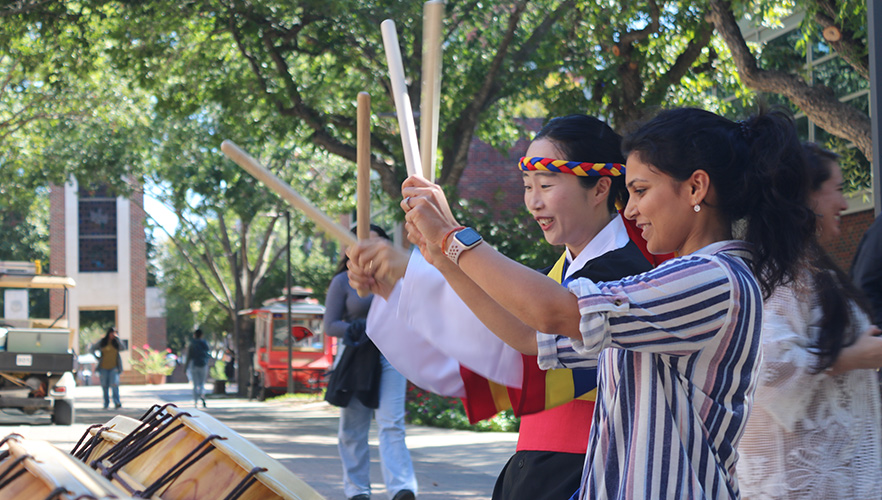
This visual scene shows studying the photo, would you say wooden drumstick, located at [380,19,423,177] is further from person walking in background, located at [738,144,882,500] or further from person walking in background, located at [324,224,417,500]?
person walking in background, located at [324,224,417,500]

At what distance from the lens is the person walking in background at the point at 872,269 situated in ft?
10.0

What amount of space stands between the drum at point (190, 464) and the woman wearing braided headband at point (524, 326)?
41 centimetres

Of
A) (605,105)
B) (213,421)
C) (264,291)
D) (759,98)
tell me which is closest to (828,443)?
(759,98)

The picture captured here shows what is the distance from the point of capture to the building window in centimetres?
4941

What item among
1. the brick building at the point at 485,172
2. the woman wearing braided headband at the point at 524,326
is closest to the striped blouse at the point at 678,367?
the woman wearing braided headband at the point at 524,326

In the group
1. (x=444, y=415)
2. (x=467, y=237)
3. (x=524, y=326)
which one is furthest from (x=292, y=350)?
(x=467, y=237)

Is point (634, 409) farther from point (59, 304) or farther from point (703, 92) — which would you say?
point (59, 304)

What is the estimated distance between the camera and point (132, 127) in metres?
23.7

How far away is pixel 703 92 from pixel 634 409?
14130mm

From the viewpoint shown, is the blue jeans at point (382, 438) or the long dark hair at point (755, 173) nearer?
the long dark hair at point (755, 173)

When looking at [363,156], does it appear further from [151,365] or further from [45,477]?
[151,365]

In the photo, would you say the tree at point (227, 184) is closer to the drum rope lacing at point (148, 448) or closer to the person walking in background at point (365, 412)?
the person walking in background at point (365, 412)

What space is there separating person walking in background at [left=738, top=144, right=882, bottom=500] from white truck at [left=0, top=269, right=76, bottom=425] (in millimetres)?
13109

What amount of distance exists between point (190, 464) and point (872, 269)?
7.42ft
